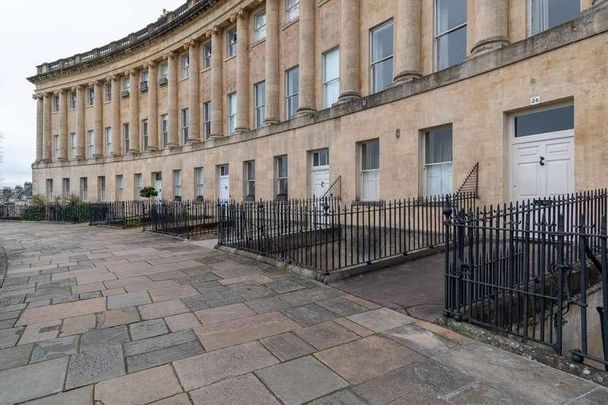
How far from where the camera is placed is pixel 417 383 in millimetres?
3137

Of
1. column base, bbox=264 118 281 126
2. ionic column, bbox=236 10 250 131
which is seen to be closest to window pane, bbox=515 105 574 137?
column base, bbox=264 118 281 126

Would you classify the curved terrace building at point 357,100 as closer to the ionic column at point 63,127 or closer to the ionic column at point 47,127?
the ionic column at point 63,127

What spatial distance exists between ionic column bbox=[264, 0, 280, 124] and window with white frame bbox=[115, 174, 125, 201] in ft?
54.6

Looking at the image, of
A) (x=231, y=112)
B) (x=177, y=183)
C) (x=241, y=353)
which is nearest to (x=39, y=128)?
(x=177, y=183)

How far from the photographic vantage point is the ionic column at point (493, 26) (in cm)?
934

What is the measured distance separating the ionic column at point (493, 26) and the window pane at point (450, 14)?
1.28m

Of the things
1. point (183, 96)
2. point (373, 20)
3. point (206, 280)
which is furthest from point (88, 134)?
point (206, 280)

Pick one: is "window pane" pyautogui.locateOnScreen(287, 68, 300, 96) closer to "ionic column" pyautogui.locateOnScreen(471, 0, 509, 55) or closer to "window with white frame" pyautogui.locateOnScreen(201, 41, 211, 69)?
"window with white frame" pyautogui.locateOnScreen(201, 41, 211, 69)

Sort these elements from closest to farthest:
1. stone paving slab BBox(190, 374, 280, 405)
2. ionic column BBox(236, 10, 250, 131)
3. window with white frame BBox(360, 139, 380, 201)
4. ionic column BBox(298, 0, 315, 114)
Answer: stone paving slab BBox(190, 374, 280, 405) → window with white frame BBox(360, 139, 380, 201) → ionic column BBox(298, 0, 315, 114) → ionic column BBox(236, 10, 250, 131)

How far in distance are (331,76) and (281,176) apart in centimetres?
498

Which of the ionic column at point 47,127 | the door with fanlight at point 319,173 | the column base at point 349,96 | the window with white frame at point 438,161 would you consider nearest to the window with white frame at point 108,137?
the ionic column at point 47,127

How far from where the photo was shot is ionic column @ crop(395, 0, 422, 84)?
11578mm

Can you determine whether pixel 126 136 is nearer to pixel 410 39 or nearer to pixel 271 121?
pixel 271 121

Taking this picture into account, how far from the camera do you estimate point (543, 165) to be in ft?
28.0
